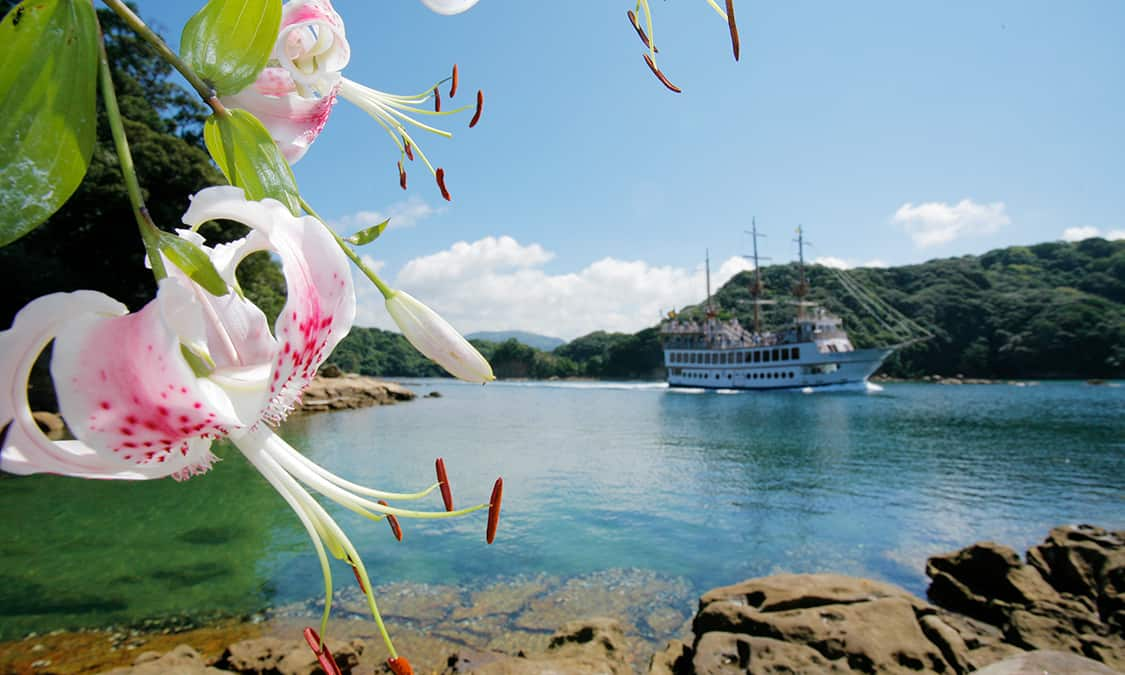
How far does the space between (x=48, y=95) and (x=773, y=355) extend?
35636 millimetres

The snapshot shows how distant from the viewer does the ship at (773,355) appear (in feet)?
106

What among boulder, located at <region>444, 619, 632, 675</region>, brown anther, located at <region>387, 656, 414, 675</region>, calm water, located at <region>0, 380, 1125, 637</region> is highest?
brown anther, located at <region>387, 656, 414, 675</region>

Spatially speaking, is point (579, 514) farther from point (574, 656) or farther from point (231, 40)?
point (231, 40)

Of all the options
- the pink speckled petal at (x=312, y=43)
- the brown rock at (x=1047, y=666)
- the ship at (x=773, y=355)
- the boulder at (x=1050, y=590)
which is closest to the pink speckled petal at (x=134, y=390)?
the pink speckled petal at (x=312, y=43)

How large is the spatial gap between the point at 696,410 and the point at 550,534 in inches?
722

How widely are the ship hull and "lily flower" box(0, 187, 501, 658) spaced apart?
33787 millimetres

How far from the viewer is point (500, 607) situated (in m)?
4.67

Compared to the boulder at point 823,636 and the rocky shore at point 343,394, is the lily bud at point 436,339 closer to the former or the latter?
the boulder at point 823,636

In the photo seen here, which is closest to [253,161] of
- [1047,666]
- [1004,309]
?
[1047,666]

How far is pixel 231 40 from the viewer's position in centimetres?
22

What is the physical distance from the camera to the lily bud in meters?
0.27

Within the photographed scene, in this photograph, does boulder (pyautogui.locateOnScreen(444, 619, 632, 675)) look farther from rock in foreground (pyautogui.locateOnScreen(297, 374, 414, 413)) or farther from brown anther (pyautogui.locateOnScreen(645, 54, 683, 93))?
rock in foreground (pyautogui.locateOnScreen(297, 374, 414, 413))

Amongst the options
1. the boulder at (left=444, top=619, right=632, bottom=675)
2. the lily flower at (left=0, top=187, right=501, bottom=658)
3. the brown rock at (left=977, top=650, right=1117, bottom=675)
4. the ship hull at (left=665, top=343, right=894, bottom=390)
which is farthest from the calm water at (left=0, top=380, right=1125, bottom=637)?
the ship hull at (left=665, top=343, right=894, bottom=390)

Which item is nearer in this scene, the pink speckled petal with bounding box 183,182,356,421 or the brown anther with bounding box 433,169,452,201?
the pink speckled petal with bounding box 183,182,356,421
